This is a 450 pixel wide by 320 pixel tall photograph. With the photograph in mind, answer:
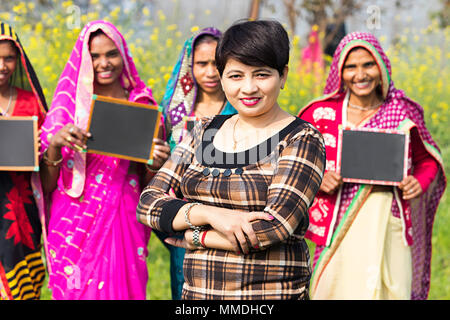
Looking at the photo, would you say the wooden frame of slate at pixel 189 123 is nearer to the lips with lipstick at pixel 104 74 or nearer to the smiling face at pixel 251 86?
the lips with lipstick at pixel 104 74

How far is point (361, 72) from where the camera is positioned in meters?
3.48

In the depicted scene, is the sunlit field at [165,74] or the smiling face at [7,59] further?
the sunlit field at [165,74]

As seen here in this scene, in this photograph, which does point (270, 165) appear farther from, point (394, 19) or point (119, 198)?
point (394, 19)

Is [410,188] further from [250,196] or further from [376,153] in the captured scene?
[250,196]

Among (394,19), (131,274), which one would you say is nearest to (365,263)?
(131,274)

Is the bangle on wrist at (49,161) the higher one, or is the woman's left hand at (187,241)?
the bangle on wrist at (49,161)

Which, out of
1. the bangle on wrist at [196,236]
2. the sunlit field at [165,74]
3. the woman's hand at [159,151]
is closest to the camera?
the bangle on wrist at [196,236]

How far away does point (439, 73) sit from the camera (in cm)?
827

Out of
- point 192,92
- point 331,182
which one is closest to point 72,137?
point 192,92

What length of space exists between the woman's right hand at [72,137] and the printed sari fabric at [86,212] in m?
0.20

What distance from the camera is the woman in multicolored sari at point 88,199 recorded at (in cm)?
329

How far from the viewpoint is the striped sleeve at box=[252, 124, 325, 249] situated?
5.96ft

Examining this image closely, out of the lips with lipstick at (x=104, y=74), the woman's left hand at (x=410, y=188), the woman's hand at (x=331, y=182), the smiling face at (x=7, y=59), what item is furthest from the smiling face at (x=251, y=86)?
the smiling face at (x=7, y=59)

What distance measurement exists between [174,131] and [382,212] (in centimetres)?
134
